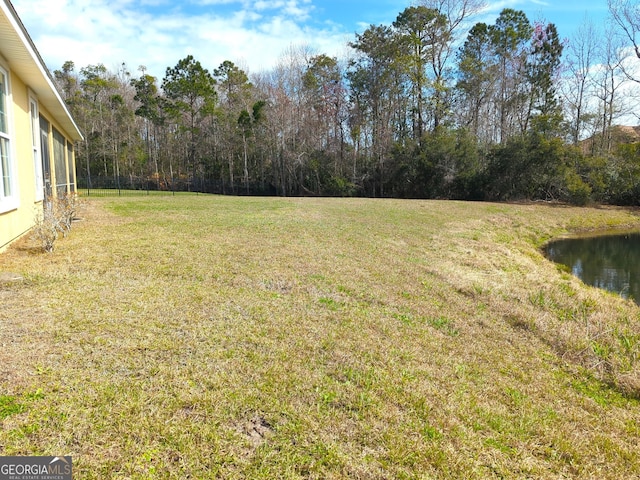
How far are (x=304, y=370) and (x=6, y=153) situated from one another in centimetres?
600

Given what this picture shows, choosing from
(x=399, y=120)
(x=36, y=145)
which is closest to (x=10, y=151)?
(x=36, y=145)

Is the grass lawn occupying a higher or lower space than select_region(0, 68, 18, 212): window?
lower

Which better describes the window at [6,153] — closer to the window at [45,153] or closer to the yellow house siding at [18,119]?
the yellow house siding at [18,119]

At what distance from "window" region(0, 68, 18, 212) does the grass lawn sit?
806mm

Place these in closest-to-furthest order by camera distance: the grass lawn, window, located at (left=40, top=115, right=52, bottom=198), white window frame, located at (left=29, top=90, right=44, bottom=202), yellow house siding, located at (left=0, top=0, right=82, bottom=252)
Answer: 1. the grass lawn
2. yellow house siding, located at (left=0, top=0, right=82, bottom=252)
3. white window frame, located at (left=29, top=90, right=44, bottom=202)
4. window, located at (left=40, top=115, right=52, bottom=198)

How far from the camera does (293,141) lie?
28.8 m

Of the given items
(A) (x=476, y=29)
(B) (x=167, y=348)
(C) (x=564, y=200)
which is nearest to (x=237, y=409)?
(B) (x=167, y=348)

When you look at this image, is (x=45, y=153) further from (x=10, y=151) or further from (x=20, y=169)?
(x=10, y=151)

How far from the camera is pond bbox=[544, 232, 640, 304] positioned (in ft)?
27.5

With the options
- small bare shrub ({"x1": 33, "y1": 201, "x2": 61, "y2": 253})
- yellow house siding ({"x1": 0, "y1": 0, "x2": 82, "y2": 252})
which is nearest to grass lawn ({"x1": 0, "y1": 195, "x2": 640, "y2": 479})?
small bare shrub ({"x1": 33, "y1": 201, "x2": 61, "y2": 253})

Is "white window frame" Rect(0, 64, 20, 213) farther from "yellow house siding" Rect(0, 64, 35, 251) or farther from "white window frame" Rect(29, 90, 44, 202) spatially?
"white window frame" Rect(29, 90, 44, 202)

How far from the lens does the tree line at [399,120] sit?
2175cm

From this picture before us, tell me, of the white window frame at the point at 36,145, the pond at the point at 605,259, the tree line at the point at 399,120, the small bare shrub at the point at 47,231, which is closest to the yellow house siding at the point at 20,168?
the small bare shrub at the point at 47,231

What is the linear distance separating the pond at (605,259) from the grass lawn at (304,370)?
7.85 feet
